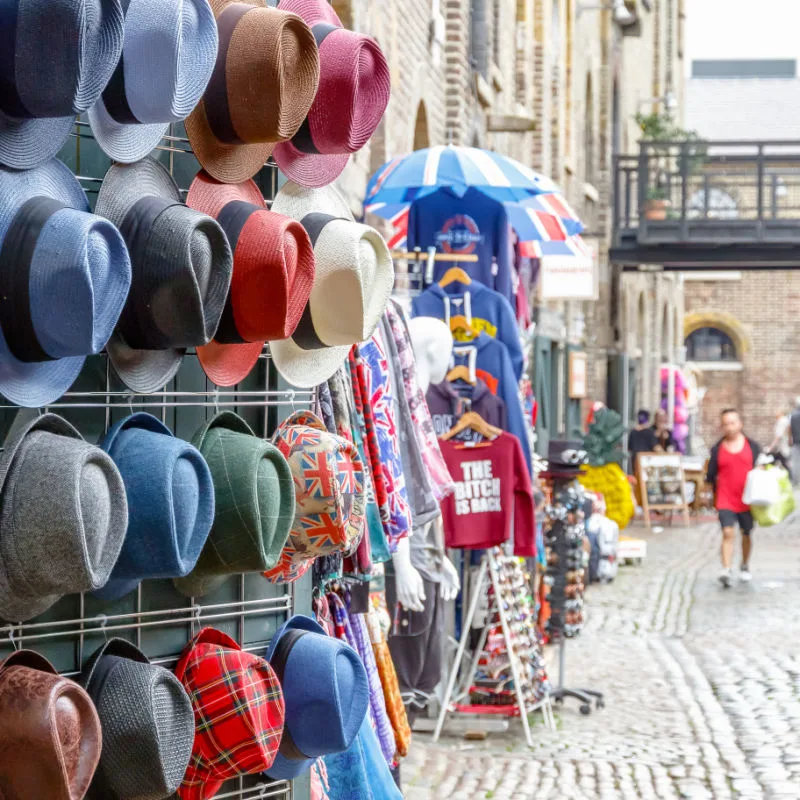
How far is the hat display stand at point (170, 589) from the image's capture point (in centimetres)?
284

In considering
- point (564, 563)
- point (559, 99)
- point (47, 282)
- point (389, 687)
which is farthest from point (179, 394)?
point (559, 99)

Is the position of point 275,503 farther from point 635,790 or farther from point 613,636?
point 613,636

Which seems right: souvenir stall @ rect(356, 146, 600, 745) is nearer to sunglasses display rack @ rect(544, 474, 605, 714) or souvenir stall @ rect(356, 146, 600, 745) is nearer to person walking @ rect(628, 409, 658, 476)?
sunglasses display rack @ rect(544, 474, 605, 714)

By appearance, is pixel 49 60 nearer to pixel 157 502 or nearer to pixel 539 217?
pixel 157 502

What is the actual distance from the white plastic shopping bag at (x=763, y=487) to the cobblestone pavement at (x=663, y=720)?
92cm

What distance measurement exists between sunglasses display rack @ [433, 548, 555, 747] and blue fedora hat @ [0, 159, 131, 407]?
5093mm

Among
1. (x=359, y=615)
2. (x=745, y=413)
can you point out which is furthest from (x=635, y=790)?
(x=745, y=413)

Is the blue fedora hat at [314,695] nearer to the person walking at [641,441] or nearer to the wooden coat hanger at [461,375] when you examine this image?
the wooden coat hanger at [461,375]

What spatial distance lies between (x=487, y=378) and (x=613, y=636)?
4.38 metres

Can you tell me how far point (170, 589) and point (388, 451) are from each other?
1335 mm

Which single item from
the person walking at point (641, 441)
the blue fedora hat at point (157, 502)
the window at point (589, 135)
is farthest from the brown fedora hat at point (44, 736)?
the window at point (589, 135)

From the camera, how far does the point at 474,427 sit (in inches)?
277

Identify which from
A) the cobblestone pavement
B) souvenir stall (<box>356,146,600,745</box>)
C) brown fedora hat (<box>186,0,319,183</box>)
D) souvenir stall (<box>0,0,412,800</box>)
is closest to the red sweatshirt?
souvenir stall (<box>356,146,600,745</box>)

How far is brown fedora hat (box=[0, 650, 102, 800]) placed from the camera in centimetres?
242
